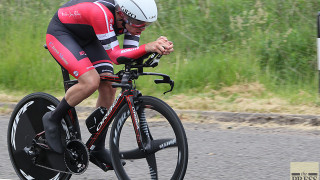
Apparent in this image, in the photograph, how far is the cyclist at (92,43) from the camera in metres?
4.02

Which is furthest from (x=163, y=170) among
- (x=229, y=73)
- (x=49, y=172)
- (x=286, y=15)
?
(x=286, y=15)

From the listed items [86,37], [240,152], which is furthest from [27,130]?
[240,152]

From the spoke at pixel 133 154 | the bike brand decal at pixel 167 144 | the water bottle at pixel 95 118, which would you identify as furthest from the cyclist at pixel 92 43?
the bike brand decal at pixel 167 144

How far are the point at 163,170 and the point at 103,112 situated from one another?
0.72 m

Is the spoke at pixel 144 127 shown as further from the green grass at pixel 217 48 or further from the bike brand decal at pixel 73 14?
the green grass at pixel 217 48

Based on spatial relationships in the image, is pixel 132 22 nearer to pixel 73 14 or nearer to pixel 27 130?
pixel 73 14

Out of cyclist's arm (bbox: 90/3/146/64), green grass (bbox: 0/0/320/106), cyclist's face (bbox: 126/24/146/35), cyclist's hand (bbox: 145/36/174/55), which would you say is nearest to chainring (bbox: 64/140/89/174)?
cyclist's arm (bbox: 90/3/146/64)

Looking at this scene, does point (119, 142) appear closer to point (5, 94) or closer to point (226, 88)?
point (226, 88)

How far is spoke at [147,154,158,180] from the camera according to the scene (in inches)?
161

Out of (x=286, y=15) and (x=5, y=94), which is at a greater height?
(x=286, y=15)

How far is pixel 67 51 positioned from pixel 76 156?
862 millimetres

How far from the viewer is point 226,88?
836 centimetres

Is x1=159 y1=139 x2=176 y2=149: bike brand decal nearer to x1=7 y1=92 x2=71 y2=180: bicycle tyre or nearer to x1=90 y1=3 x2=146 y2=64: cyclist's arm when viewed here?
x1=90 y1=3 x2=146 y2=64: cyclist's arm

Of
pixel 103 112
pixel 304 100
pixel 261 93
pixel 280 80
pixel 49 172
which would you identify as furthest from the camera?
pixel 280 80
